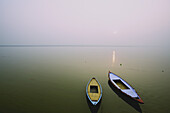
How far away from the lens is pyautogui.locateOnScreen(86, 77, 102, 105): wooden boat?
1425 centimetres

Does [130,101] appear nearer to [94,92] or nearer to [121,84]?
[121,84]

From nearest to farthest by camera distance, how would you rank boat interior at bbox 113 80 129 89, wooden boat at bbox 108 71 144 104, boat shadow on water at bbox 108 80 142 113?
boat shadow on water at bbox 108 80 142 113 < wooden boat at bbox 108 71 144 104 < boat interior at bbox 113 80 129 89

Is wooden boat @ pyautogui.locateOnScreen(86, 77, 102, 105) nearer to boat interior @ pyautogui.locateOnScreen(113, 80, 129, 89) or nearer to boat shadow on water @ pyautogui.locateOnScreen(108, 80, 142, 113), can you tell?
boat shadow on water @ pyautogui.locateOnScreen(108, 80, 142, 113)

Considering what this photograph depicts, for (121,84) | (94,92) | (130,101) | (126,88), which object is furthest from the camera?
(121,84)

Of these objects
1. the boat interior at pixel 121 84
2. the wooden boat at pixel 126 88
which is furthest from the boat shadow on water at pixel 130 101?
the boat interior at pixel 121 84

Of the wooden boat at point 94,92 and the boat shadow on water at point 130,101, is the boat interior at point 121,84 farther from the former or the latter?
the wooden boat at point 94,92

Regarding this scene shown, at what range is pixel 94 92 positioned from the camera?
56.7 ft

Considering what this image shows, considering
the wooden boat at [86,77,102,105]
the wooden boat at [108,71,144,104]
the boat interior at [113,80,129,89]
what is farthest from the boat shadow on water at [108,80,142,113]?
the wooden boat at [86,77,102,105]

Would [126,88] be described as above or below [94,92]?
above

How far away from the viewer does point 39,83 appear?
22500 mm

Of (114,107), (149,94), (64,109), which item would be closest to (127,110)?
(114,107)

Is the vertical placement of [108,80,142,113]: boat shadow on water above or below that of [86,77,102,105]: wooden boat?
below

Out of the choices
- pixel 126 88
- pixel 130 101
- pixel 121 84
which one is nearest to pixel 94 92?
pixel 130 101

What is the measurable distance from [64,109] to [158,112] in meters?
15.6
